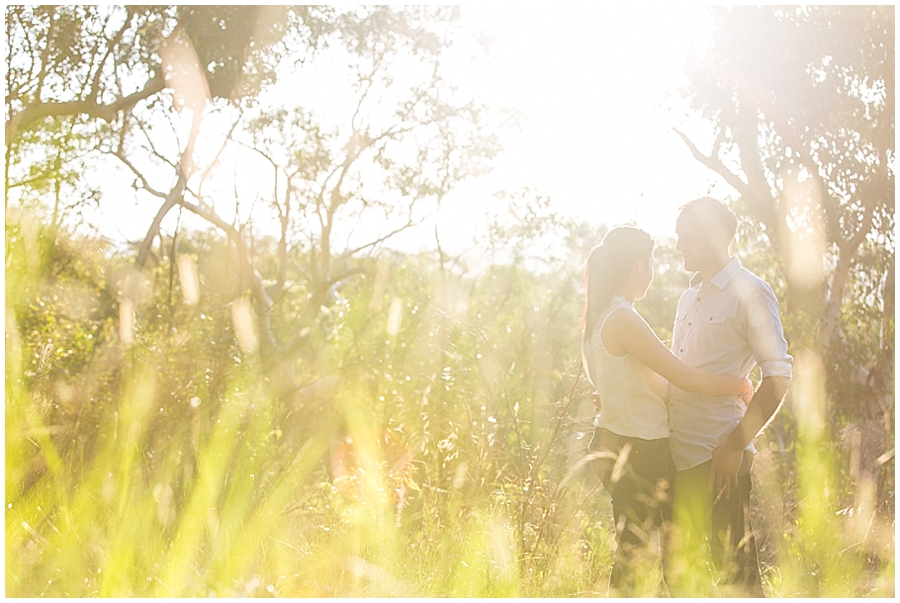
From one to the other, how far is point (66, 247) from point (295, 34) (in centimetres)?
336

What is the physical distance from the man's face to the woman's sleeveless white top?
346 millimetres

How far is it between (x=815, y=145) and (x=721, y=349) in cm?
463

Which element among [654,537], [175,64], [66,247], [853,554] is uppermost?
[175,64]

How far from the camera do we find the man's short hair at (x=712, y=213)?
2287mm

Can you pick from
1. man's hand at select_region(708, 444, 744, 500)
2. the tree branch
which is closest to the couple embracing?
man's hand at select_region(708, 444, 744, 500)

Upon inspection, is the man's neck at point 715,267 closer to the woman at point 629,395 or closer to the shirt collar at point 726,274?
the shirt collar at point 726,274

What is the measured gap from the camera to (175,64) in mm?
6969

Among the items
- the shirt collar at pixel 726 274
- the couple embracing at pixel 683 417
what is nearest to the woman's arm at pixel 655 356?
the couple embracing at pixel 683 417

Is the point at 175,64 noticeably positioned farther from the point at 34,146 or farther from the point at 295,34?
the point at 34,146

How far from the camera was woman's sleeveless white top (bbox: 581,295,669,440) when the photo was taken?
2203mm

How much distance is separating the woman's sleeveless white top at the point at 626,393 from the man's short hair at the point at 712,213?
15.9 inches

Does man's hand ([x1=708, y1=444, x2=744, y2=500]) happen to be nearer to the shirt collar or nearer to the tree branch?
the shirt collar

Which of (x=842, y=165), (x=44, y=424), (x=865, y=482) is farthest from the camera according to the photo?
(x=842, y=165)

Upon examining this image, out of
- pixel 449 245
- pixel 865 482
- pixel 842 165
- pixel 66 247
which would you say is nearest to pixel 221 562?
pixel 865 482
